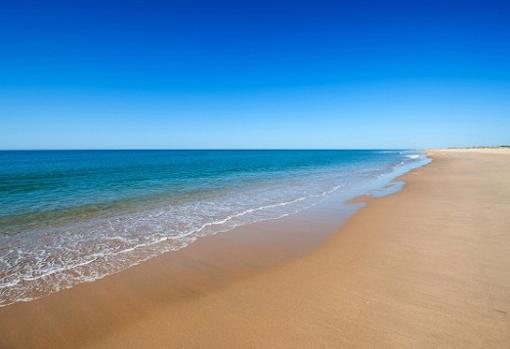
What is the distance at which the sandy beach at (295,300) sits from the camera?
3623mm

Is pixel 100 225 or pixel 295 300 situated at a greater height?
pixel 295 300

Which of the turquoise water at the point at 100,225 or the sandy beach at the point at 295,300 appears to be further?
the turquoise water at the point at 100,225

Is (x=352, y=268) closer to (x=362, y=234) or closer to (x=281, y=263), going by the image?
(x=281, y=263)

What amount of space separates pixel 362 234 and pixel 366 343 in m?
5.31

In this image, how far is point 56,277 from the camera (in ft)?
18.9

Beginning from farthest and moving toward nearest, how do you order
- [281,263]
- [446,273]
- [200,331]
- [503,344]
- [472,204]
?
[472,204], [281,263], [446,273], [200,331], [503,344]

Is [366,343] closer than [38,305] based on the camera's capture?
Yes

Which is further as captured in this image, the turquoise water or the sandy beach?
the turquoise water

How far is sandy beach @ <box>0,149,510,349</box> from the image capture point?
3.62 metres

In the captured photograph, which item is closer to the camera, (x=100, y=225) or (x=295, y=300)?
(x=295, y=300)

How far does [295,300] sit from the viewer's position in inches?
178

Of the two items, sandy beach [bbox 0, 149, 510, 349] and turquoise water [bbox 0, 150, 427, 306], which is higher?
sandy beach [bbox 0, 149, 510, 349]

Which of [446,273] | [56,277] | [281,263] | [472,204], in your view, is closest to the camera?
[446,273]

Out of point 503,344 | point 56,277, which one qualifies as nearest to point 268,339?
point 503,344
